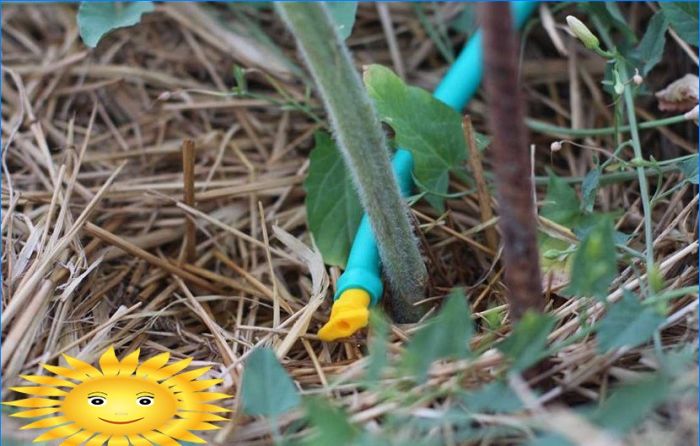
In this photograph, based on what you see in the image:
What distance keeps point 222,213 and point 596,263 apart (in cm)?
75

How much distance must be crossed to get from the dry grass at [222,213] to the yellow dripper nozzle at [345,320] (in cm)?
4

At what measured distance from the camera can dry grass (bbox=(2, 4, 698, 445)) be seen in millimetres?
951

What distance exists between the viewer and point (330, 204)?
1.30 metres

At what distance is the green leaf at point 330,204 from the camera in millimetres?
1262

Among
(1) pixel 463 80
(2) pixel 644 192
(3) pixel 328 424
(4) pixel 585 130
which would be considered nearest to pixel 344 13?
(1) pixel 463 80

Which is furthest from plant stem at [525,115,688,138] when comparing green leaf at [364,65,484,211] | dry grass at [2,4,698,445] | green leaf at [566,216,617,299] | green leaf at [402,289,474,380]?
green leaf at [402,289,474,380]

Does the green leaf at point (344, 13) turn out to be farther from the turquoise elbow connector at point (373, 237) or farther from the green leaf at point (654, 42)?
the green leaf at point (654, 42)

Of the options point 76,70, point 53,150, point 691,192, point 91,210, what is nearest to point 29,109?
point 53,150

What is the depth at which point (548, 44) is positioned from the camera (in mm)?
1688

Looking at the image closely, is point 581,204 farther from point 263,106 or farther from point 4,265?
point 4,265

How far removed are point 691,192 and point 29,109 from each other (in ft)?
3.55

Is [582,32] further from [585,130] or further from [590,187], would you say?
[585,130]

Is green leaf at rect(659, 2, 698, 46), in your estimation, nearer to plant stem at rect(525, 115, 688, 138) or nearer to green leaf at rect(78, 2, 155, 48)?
plant stem at rect(525, 115, 688, 138)

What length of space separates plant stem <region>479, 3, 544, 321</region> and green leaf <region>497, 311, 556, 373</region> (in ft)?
0.19
